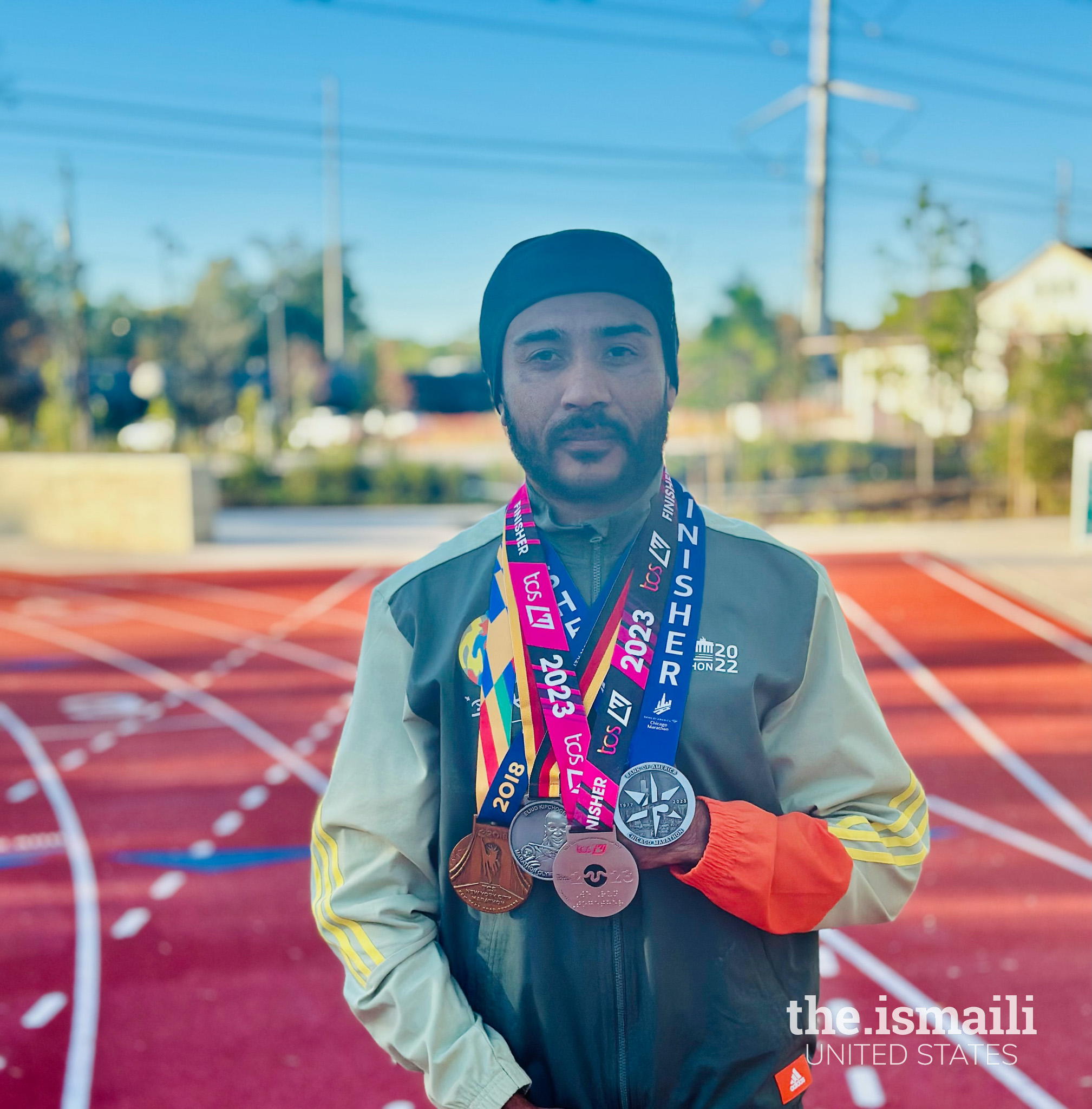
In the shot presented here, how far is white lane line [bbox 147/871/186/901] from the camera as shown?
5.43m

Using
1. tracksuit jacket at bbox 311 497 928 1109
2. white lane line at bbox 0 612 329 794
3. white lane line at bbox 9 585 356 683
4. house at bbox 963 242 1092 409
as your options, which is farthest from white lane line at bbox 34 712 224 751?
house at bbox 963 242 1092 409

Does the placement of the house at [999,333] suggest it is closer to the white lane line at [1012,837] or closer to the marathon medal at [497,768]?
the white lane line at [1012,837]

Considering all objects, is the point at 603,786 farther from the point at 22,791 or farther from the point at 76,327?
the point at 76,327

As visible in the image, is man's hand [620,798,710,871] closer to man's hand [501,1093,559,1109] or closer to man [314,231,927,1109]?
man [314,231,927,1109]

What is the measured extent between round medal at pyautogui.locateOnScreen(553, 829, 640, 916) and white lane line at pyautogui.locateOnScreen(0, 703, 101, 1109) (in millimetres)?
2883

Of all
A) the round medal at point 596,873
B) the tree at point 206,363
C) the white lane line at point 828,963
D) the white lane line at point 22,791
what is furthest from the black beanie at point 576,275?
the tree at point 206,363

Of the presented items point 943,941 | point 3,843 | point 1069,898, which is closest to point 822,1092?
point 943,941

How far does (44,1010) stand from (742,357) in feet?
138

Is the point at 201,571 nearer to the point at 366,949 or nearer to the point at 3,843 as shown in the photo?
the point at 3,843

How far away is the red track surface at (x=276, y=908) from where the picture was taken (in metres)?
3.86

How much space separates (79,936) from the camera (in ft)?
16.4

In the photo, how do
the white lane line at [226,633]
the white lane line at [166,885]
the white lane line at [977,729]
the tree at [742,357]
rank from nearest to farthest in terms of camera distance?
the white lane line at [166,885] → the white lane line at [977,729] → the white lane line at [226,633] → the tree at [742,357]

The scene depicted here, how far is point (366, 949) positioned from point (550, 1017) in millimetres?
317

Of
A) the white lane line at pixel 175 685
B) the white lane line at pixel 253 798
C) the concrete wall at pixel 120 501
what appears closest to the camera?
the white lane line at pixel 253 798
